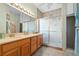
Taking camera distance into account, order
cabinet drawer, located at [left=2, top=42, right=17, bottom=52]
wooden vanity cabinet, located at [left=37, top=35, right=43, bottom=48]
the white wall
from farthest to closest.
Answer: wooden vanity cabinet, located at [left=37, top=35, right=43, bottom=48], the white wall, cabinet drawer, located at [left=2, top=42, right=17, bottom=52]

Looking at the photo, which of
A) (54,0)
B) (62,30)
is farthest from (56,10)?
(54,0)

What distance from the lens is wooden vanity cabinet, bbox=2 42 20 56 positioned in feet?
6.13

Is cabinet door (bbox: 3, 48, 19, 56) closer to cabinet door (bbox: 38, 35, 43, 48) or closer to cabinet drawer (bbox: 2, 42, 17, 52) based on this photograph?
cabinet drawer (bbox: 2, 42, 17, 52)

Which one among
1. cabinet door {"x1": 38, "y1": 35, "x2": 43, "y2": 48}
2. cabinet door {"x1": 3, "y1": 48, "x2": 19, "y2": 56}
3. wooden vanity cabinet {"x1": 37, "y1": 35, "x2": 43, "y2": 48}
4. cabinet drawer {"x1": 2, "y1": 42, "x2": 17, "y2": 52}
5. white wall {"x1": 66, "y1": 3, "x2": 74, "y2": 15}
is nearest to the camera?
cabinet drawer {"x1": 2, "y1": 42, "x2": 17, "y2": 52}

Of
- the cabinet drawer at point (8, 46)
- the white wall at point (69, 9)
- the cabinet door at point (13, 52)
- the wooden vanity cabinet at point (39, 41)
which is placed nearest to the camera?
the cabinet drawer at point (8, 46)

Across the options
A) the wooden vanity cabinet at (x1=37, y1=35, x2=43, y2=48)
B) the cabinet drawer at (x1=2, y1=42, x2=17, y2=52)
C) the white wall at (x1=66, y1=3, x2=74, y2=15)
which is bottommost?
the wooden vanity cabinet at (x1=37, y1=35, x2=43, y2=48)

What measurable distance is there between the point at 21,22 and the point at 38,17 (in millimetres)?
1729

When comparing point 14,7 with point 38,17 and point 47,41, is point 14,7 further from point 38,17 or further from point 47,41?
point 47,41

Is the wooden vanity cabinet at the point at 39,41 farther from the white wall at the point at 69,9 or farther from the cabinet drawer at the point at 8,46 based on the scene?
the cabinet drawer at the point at 8,46

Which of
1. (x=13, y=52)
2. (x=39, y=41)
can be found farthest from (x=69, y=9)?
(x=13, y=52)

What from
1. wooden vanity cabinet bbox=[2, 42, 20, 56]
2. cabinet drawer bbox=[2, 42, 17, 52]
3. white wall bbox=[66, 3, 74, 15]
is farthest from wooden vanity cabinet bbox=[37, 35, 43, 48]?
cabinet drawer bbox=[2, 42, 17, 52]

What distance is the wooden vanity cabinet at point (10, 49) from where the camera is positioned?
1.87 metres

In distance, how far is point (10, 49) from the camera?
2.04 meters

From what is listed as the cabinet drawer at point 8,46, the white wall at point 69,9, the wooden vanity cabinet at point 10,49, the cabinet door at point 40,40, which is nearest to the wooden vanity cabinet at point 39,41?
the cabinet door at point 40,40
